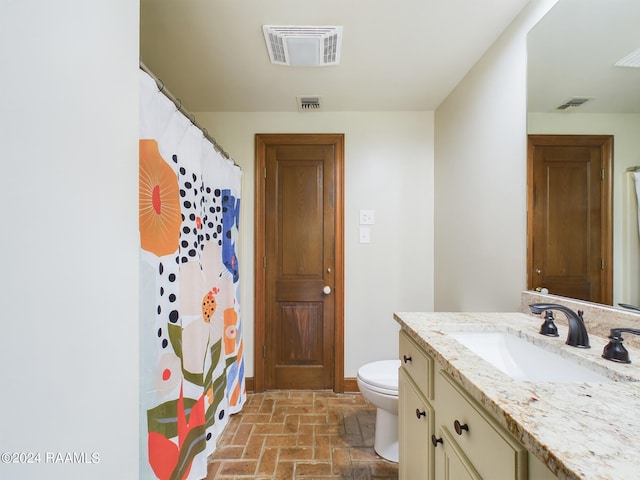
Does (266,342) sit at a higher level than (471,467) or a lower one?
lower

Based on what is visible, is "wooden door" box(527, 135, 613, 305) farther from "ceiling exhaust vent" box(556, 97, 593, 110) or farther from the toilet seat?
the toilet seat

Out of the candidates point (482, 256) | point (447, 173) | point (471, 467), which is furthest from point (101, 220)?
point (447, 173)

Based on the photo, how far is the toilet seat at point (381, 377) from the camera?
158cm

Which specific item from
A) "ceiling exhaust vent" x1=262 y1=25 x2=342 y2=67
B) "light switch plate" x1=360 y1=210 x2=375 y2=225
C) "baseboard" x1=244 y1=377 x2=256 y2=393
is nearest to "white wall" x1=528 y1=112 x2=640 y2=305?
"ceiling exhaust vent" x1=262 y1=25 x2=342 y2=67

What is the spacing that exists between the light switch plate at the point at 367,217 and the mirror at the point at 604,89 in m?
1.32

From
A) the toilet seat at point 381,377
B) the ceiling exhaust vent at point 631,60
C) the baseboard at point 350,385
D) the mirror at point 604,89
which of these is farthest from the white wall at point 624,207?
the baseboard at point 350,385

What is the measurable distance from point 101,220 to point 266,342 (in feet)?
6.43

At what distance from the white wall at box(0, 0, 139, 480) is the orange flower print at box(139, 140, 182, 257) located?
199 mm

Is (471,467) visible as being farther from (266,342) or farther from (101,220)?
(266,342)

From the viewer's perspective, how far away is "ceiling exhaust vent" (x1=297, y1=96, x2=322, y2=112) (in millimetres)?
2227

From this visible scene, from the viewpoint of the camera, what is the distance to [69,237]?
601mm

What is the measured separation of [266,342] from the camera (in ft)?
7.96

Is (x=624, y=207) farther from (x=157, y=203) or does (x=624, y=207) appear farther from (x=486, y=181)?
(x=157, y=203)

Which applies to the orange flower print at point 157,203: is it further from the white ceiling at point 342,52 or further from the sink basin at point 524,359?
the sink basin at point 524,359
